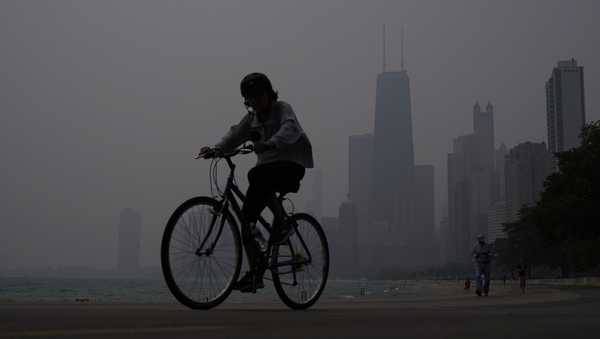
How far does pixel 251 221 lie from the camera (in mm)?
5645

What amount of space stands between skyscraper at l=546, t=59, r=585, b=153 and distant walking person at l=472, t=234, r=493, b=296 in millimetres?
104918

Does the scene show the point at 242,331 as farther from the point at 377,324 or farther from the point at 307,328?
the point at 377,324

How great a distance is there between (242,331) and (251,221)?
227cm

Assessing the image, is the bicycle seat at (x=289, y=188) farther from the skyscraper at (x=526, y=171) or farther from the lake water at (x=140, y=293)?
the skyscraper at (x=526, y=171)

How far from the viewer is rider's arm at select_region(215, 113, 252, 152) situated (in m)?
5.92

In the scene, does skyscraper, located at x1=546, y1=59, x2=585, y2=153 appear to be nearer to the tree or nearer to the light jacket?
the tree

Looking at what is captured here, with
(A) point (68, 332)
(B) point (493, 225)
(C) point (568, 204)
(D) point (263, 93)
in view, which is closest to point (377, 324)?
(A) point (68, 332)

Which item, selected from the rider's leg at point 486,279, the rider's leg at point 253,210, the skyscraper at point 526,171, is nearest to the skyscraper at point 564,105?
the skyscraper at point 526,171

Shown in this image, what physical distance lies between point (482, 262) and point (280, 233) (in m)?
11.8

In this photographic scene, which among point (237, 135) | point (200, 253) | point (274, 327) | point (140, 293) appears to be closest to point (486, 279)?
point (237, 135)

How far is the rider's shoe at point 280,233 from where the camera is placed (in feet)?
19.2

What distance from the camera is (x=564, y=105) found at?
116 metres

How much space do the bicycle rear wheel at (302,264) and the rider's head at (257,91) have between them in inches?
40.7

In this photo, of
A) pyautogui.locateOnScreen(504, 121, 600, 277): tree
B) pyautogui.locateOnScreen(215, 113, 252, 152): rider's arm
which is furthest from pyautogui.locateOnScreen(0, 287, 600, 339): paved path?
pyautogui.locateOnScreen(504, 121, 600, 277): tree
